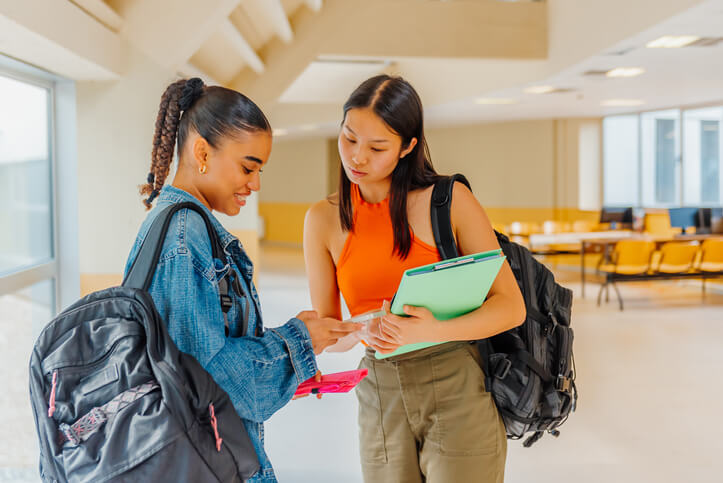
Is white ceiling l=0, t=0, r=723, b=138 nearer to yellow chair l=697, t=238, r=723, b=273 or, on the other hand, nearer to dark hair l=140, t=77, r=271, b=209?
dark hair l=140, t=77, r=271, b=209

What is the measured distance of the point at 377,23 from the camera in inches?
327

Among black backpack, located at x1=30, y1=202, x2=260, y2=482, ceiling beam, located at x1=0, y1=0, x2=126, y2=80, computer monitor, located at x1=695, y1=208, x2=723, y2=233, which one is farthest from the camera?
computer monitor, located at x1=695, y1=208, x2=723, y2=233

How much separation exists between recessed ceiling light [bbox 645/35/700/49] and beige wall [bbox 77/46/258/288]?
5152mm

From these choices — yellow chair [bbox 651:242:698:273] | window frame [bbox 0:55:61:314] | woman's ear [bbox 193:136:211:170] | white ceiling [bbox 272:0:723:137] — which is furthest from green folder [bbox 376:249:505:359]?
yellow chair [bbox 651:242:698:273]

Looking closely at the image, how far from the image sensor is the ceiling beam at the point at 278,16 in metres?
5.83

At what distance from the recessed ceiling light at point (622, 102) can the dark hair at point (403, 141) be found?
1053 cm

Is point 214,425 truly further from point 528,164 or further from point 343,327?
point 528,164

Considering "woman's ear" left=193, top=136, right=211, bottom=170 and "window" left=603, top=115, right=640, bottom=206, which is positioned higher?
"window" left=603, top=115, right=640, bottom=206

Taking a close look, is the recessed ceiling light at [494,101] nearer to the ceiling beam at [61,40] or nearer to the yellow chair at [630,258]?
the yellow chair at [630,258]

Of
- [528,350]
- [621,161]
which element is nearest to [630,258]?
[621,161]

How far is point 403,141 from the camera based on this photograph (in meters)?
1.57

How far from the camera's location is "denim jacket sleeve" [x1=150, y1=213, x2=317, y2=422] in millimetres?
1057

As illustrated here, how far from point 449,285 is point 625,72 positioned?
817 centimetres

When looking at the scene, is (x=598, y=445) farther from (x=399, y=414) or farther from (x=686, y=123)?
(x=686, y=123)
